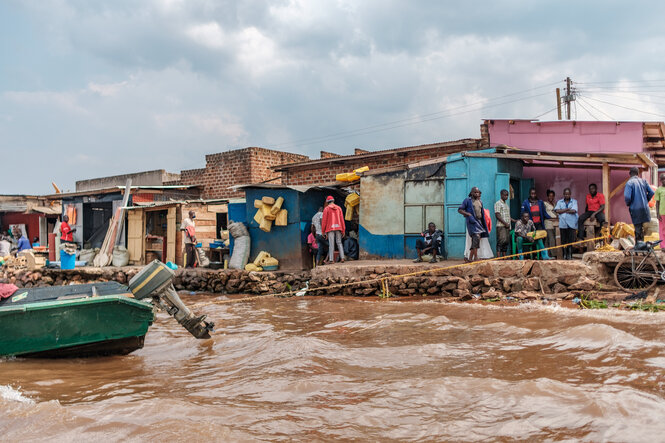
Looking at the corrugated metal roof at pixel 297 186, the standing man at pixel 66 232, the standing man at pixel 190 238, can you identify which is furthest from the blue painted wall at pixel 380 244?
the standing man at pixel 66 232

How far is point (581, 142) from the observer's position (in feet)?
47.1

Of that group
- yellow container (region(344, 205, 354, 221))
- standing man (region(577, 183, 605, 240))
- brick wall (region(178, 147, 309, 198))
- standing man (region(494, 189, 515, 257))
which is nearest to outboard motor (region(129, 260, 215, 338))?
standing man (region(494, 189, 515, 257))

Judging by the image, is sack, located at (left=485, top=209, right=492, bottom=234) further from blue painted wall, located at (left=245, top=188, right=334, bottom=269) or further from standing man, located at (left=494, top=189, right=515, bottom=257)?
blue painted wall, located at (left=245, top=188, right=334, bottom=269)

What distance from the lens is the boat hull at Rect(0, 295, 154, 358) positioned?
6980 millimetres

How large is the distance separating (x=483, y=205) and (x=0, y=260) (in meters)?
18.3

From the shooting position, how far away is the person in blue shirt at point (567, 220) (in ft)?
39.5

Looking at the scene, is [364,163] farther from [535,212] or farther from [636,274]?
[636,274]

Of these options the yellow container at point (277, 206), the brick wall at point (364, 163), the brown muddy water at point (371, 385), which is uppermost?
the brick wall at point (364, 163)

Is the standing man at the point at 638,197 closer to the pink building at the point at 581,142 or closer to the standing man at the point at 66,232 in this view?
the pink building at the point at 581,142

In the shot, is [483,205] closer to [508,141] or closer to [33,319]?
[508,141]

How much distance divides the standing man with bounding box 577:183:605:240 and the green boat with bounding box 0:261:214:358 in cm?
912

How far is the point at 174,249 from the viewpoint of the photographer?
18109 millimetres

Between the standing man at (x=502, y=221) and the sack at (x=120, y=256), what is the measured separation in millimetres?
13202

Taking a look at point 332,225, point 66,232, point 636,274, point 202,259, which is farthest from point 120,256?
point 636,274
